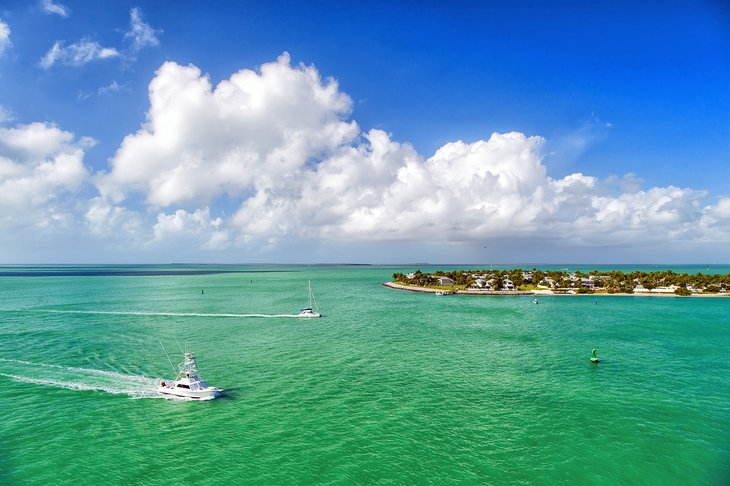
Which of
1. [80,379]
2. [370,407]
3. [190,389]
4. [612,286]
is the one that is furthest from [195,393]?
[612,286]

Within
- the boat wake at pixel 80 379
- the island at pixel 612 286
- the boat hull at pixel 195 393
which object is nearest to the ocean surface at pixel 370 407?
the boat wake at pixel 80 379

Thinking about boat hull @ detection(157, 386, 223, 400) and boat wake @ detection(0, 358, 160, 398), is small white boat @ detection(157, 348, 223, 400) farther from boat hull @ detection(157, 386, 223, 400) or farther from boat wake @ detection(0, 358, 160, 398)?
boat wake @ detection(0, 358, 160, 398)

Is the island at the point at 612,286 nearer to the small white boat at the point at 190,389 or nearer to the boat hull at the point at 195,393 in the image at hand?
the boat hull at the point at 195,393

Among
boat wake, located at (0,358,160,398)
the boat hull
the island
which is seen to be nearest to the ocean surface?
boat wake, located at (0,358,160,398)

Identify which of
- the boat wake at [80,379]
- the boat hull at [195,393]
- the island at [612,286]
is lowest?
the boat wake at [80,379]

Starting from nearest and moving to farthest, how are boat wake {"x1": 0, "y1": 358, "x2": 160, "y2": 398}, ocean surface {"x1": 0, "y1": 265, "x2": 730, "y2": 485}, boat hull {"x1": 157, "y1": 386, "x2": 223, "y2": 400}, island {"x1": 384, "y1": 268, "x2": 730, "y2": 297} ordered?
ocean surface {"x1": 0, "y1": 265, "x2": 730, "y2": 485}, boat hull {"x1": 157, "y1": 386, "x2": 223, "y2": 400}, boat wake {"x1": 0, "y1": 358, "x2": 160, "y2": 398}, island {"x1": 384, "y1": 268, "x2": 730, "y2": 297}

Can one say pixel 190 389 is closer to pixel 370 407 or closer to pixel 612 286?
pixel 370 407
